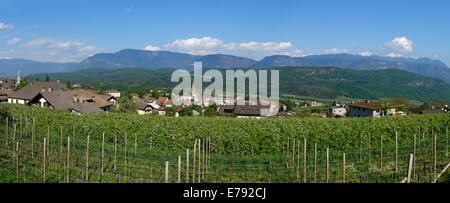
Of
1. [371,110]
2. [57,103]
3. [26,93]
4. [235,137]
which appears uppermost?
[26,93]

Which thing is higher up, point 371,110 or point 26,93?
point 26,93

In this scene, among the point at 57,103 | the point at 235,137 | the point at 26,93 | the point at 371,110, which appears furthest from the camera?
the point at 371,110

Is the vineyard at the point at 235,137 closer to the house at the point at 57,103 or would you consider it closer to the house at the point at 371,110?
the house at the point at 57,103

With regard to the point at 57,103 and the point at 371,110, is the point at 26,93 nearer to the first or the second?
the point at 57,103

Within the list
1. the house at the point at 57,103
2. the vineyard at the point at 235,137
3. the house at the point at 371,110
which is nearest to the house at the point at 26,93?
the house at the point at 57,103

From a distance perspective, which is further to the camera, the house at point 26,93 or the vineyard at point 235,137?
the house at point 26,93

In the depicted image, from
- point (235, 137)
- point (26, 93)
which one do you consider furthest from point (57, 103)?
point (235, 137)

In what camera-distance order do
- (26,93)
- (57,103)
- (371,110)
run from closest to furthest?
(57,103), (26,93), (371,110)

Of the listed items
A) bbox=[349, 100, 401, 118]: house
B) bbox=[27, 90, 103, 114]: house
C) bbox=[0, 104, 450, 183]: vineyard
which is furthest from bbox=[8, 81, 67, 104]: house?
bbox=[349, 100, 401, 118]: house

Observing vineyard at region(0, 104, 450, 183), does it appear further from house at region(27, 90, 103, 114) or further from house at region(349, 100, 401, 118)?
house at region(349, 100, 401, 118)

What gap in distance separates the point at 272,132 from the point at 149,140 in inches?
273

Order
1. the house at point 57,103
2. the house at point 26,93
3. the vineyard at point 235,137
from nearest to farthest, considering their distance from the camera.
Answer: the vineyard at point 235,137, the house at point 57,103, the house at point 26,93

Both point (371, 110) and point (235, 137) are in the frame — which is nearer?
point (235, 137)
